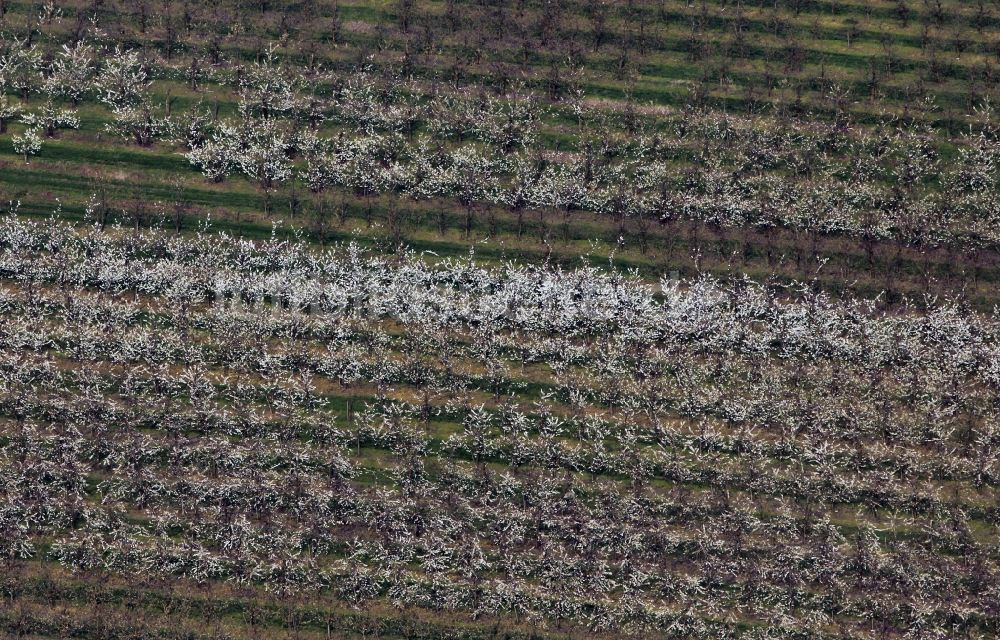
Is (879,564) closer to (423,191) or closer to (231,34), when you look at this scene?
(423,191)

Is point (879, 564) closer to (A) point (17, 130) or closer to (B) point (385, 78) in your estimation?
(B) point (385, 78)

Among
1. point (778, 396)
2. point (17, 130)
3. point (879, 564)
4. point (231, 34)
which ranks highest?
point (231, 34)

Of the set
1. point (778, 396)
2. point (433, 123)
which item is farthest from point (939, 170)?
point (433, 123)

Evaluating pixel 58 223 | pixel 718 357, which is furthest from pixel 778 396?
pixel 58 223

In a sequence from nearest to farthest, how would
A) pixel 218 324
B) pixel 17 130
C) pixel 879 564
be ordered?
pixel 879 564 → pixel 218 324 → pixel 17 130

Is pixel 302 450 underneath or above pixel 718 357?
underneath

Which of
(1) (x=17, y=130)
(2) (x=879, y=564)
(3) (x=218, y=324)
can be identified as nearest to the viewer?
(2) (x=879, y=564)

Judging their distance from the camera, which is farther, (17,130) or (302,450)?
(17,130)
